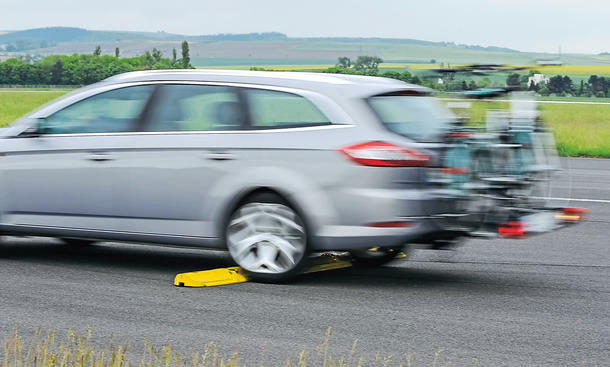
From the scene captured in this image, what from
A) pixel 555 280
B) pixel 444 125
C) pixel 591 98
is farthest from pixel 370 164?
pixel 591 98

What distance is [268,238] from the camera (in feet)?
24.7

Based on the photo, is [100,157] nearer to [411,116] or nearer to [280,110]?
[280,110]

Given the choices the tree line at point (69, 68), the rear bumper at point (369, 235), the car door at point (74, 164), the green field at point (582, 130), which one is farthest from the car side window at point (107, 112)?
the tree line at point (69, 68)

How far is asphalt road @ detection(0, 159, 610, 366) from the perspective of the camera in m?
5.84

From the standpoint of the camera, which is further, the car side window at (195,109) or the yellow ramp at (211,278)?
the car side window at (195,109)

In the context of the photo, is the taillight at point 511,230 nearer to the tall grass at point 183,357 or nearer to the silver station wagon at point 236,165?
the silver station wagon at point 236,165

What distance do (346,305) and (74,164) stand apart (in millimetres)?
2544

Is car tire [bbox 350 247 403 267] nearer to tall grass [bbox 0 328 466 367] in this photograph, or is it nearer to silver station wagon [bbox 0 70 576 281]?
silver station wagon [bbox 0 70 576 281]

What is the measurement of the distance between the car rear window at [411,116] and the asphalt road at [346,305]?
3.67 ft

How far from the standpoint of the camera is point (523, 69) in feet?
25.7

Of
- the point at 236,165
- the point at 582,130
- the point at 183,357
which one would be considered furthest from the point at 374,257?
the point at 582,130

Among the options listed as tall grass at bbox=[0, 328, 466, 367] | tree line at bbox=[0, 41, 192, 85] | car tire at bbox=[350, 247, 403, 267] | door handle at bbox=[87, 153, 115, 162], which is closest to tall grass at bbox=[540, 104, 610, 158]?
car tire at bbox=[350, 247, 403, 267]

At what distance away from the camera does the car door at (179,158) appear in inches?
302

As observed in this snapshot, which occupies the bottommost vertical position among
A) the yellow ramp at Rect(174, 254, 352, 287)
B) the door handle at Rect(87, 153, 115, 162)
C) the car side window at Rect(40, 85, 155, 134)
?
the yellow ramp at Rect(174, 254, 352, 287)
